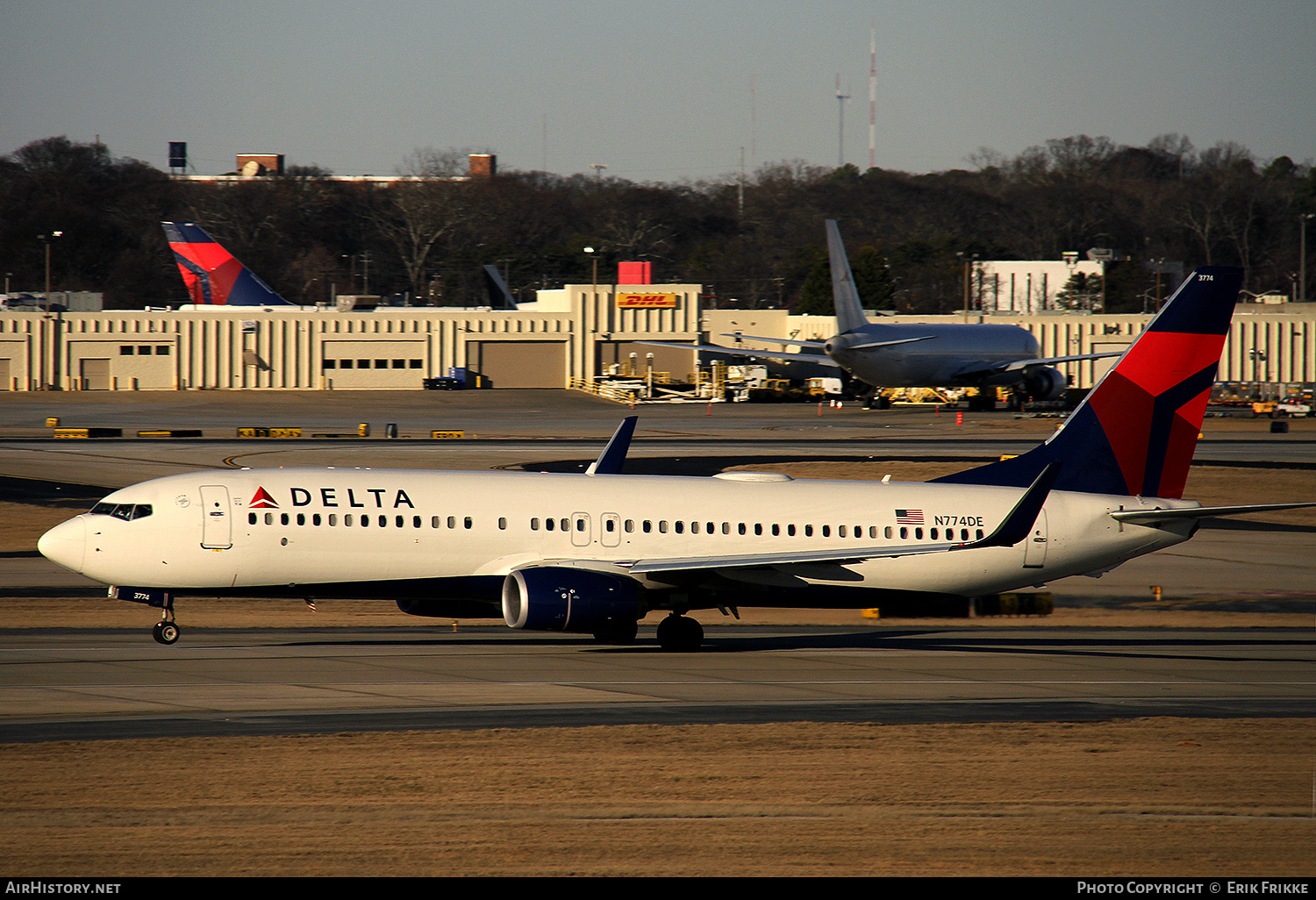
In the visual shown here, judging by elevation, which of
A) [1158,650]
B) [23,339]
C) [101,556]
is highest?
[23,339]

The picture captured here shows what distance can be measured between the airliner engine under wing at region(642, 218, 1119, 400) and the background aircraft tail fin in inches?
2.5

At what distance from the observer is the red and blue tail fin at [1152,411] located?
110 feet

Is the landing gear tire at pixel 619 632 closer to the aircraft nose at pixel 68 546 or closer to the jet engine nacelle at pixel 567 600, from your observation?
the jet engine nacelle at pixel 567 600

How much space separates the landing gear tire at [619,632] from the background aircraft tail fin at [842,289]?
6886 centimetres

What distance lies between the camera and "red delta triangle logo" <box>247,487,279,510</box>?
28.3 meters

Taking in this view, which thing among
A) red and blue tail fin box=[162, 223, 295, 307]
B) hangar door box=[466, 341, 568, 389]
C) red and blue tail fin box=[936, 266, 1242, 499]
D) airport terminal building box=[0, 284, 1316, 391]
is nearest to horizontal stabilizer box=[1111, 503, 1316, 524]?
red and blue tail fin box=[936, 266, 1242, 499]

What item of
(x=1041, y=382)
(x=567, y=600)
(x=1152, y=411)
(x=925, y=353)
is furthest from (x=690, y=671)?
(x=1041, y=382)

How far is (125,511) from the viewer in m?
28.2

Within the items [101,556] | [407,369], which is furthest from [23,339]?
[101,556]

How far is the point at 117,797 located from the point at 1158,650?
24415 mm

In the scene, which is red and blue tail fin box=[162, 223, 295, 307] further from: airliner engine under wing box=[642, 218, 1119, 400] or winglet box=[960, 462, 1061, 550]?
winglet box=[960, 462, 1061, 550]

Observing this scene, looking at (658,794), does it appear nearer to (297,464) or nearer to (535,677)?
(535,677)

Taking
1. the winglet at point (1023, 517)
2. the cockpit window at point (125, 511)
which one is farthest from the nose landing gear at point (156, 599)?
the winglet at point (1023, 517)

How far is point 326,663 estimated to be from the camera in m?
26.7
